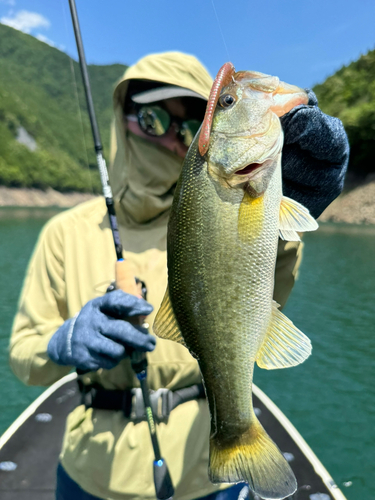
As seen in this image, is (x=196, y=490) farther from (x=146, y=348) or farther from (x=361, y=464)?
(x=361, y=464)

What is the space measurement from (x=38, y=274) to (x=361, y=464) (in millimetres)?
5422

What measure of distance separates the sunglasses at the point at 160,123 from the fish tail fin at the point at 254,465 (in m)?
1.42

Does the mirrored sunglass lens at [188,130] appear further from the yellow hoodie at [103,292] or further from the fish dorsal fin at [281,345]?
the fish dorsal fin at [281,345]

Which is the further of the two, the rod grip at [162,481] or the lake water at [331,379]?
the lake water at [331,379]

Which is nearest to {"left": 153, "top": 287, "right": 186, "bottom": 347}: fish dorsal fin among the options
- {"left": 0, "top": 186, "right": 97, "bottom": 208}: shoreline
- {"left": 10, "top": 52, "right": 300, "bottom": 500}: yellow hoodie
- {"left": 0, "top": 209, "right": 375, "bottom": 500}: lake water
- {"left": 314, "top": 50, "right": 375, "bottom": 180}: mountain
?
{"left": 10, "top": 52, "right": 300, "bottom": 500}: yellow hoodie

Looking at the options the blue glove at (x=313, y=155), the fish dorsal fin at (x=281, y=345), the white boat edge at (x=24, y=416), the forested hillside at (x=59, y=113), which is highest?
the forested hillside at (x=59, y=113)

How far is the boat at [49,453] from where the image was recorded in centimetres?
311

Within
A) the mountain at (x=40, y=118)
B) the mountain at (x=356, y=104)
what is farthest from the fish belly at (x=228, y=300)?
the mountain at (x=356, y=104)

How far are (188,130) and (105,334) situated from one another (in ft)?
3.72

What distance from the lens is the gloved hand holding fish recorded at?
3.99 ft

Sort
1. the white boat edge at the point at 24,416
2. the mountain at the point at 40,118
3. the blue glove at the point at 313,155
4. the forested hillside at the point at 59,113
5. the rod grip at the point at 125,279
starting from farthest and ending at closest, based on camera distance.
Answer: the mountain at the point at 40,118, the forested hillside at the point at 59,113, the white boat edge at the point at 24,416, the rod grip at the point at 125,279, the blue glove at the point at 313,155

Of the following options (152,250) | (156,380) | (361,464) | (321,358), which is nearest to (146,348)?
(156,380)

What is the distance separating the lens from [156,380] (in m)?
1.77

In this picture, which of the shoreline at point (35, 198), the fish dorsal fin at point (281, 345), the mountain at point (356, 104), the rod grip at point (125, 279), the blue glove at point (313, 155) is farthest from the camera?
the shoreline at point (35, 198)
